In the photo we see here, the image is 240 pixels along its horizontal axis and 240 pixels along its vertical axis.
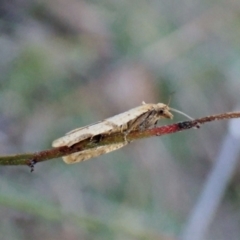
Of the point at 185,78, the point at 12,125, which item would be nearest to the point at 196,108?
the point at 185,78

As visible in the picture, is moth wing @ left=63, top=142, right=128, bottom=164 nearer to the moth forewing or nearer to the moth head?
the moth forewing

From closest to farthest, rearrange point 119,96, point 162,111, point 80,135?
point 80,135
point 162,111
point 119,96

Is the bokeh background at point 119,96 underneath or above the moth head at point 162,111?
above

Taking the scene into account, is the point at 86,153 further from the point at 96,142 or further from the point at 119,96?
the point at 119,96

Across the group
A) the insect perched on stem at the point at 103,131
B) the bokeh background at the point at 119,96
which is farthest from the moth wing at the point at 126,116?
the bokeh background at the point at 119,96

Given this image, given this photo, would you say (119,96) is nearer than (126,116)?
No

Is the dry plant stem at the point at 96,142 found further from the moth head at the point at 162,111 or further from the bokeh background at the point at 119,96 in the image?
the bokeh background at the point at 119,96

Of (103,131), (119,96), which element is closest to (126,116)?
(103,131)

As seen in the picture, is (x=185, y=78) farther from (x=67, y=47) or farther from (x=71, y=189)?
(x=71, y=189)
